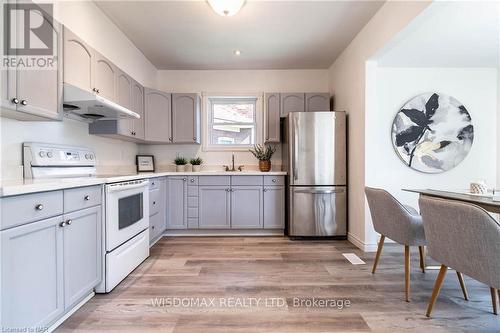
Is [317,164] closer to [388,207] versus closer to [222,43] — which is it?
[388,207]

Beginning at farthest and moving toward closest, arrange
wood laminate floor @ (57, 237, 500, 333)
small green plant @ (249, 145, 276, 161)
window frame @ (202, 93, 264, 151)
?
window frame @ (202, 93, 264, 151), small green plant @ (249, 145, 276, 161), wood laminate floor @ (57, 237, 500, 333)

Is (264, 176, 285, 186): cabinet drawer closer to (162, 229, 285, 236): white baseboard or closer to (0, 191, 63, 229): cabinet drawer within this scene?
(162, 229, 285, 236): white baseboard

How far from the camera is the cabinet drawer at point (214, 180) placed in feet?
12.0

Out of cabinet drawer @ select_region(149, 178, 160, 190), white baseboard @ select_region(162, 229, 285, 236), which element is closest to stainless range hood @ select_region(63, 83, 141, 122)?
cabinet drawer @ select_region(149, 178, 160, 190)

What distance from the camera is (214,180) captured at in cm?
366

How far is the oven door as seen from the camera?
79.0 inches

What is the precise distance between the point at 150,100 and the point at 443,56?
3.79 metres

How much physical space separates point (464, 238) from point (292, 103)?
301 centimetres

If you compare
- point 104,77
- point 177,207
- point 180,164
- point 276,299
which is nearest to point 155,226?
point 177,207

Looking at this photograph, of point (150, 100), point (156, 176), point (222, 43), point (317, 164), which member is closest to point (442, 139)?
point (317, 164)

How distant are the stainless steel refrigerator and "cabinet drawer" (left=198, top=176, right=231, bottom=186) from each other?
90 centimetres

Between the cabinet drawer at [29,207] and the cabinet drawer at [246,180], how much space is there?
232 centimetres

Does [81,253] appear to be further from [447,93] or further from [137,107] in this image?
[447,93]

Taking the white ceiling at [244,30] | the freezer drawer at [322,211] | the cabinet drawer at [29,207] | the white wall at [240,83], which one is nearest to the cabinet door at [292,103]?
the white wall at [240,83]
